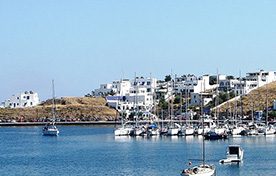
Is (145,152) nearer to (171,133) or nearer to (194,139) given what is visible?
(194,139)

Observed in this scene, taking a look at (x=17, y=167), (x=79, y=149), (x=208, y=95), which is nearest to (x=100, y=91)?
(x=208, y=95)

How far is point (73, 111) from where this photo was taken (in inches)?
6220

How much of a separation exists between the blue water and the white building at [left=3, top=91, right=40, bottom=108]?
264ft

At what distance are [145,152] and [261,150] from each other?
1272cm

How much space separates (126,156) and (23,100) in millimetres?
110095

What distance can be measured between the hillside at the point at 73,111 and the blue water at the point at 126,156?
61045 millimetres

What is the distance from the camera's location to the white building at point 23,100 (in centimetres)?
17250

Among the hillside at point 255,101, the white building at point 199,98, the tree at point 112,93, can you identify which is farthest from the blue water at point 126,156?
→ the tree at point 112,93

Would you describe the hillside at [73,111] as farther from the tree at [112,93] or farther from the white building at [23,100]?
the white building at [23,100]

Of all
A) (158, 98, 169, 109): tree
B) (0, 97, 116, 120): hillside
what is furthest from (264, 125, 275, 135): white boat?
(0, 97, 116, 120): hillside

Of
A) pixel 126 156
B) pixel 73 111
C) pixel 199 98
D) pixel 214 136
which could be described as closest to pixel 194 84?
pixel 199 98

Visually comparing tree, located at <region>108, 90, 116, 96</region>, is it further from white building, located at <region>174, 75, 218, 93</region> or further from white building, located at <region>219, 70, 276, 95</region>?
white building, located at <region>219, 70, 276, 95</region>

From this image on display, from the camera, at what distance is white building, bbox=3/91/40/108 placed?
6791 inches

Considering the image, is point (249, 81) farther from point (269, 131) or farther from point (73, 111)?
point (269, 131)
